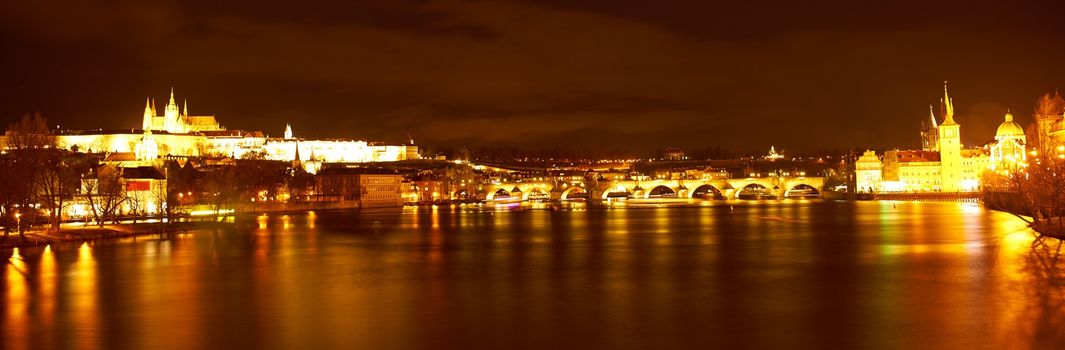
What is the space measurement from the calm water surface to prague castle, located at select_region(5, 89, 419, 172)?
69.6 m

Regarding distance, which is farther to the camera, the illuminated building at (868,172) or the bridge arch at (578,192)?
the bridge arch at (578,192)

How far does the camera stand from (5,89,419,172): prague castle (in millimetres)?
101062

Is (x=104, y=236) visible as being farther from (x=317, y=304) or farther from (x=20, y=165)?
(x=317, y=304)

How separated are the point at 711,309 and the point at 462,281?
6.07m

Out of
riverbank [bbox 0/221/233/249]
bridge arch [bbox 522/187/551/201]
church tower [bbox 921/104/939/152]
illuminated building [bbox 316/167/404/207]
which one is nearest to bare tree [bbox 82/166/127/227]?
riverbank [bbox 0/221/233/249]

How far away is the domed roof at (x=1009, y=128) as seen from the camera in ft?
212

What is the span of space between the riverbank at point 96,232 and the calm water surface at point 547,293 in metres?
1.58

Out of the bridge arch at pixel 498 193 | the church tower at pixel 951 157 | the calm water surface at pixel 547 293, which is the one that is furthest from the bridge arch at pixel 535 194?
the calm water surface at pixel 547 293

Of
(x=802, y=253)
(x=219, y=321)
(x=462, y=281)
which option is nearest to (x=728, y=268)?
(x=802, y=253)

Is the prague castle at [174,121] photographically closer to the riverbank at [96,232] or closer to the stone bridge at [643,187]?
the stone bridge at [643,187]

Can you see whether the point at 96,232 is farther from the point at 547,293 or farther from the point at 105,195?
the point at 547,293

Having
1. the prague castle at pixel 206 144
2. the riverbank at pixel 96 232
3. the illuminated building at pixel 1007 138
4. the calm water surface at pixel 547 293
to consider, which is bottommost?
the calm water surface at pixel 547 293

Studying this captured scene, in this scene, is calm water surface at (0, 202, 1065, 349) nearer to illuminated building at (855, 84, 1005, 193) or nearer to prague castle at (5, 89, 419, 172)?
illuminated building at (855, 84, 1005, 193)

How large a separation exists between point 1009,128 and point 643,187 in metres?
35.6
